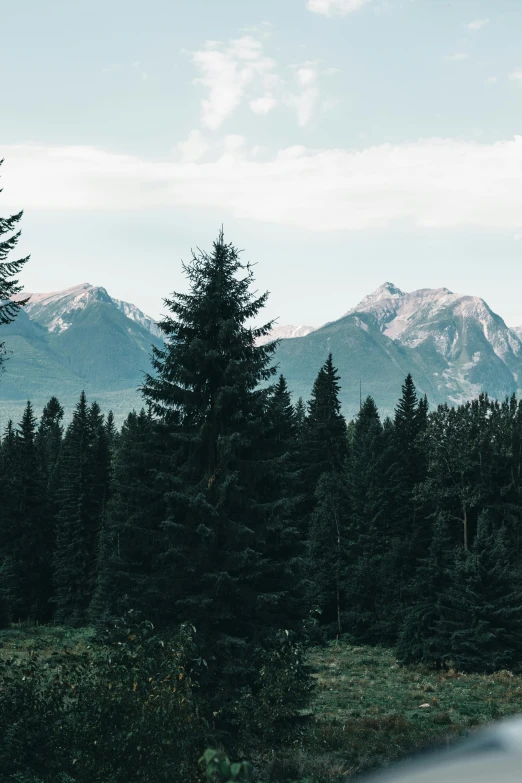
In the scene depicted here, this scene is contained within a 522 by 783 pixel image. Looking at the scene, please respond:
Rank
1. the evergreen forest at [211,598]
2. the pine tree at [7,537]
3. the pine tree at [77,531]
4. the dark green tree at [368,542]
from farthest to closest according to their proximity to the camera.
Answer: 1. the pine tree at [77,531]
2. the dark green tree at [368,542]
3. the pine tree at [7,537]
4. the evergreen forest at [211,598]

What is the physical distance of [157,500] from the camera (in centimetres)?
2078

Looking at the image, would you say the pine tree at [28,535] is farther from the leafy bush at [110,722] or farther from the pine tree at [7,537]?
the leafy bush at [110,722]

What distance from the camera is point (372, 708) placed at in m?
29.2

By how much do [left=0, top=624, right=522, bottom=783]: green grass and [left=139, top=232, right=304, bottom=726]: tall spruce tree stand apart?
97.8 inches

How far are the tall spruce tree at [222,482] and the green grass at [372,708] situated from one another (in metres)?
2.48

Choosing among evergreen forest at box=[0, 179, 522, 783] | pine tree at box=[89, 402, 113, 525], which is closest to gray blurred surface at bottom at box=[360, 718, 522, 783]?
evergreen forest at box=[0, 179, 522, 783]

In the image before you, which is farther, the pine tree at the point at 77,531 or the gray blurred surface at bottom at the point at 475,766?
the pine tree at the point at 77,531

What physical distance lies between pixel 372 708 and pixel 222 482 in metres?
15.0

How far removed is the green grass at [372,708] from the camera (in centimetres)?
1805

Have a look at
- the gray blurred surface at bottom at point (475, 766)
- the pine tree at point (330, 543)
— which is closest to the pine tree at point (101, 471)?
the pine tree at point (330, 543)

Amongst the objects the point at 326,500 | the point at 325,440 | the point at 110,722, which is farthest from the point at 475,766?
the point at 325,440

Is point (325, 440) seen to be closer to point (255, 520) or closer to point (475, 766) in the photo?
point (255, 520)

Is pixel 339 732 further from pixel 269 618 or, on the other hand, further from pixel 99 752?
pixel 99 752

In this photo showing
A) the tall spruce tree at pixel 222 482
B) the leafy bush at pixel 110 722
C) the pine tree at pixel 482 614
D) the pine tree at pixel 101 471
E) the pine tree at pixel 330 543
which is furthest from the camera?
the pine tree at pixel 101 471
